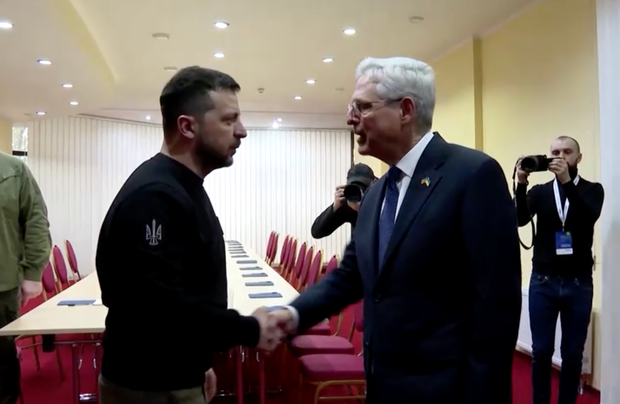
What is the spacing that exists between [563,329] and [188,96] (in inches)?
108

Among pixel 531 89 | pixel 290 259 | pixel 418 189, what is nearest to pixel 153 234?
pixel 418 189

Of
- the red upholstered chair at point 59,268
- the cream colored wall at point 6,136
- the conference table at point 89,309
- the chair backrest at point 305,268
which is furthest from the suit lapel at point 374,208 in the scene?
the cream colored wall at point 6,136

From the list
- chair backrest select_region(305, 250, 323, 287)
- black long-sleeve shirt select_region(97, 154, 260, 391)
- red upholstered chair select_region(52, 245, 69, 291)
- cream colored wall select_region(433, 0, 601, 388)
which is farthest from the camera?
red upholstered chair select_region(52, 245, 69, 291)

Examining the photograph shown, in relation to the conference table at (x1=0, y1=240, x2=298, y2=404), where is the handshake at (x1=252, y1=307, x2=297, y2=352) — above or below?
above

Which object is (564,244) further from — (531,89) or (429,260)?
(429,260)

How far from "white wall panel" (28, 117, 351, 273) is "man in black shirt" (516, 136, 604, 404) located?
8431 mm

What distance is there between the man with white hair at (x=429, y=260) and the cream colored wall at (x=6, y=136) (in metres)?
9.10

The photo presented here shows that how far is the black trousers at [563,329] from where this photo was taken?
3350 mm

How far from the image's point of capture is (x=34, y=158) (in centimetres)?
983

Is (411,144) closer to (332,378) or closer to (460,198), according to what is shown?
(460,198)

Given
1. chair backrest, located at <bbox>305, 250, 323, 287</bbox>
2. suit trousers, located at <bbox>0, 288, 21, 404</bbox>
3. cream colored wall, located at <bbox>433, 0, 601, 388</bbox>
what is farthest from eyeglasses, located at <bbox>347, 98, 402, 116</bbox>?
cream colored wall, located at <bbox>433, 0, 601, 388</bbox>

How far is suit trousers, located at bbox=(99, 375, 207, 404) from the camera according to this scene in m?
1.51

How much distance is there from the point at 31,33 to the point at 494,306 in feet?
15.4

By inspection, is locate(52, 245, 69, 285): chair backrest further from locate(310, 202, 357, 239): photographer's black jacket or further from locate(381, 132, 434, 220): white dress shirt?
locate(381, 132, 434, 220): white dress shirt
